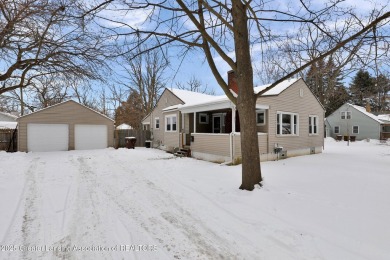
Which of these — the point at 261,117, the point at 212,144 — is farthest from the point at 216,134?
the point at 261,117

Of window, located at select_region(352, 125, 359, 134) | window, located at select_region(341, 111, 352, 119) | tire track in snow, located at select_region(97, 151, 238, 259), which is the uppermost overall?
window, located at select_region(341, 111, 352, 119)

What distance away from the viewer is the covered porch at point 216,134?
34.6 ft

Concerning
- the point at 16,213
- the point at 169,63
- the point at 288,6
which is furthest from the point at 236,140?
the point at 16,213

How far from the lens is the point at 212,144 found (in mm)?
11859

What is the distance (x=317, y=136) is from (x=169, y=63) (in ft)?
43.5

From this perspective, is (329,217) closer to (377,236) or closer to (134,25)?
(377,236)

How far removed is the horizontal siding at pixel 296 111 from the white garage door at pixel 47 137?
14913mm

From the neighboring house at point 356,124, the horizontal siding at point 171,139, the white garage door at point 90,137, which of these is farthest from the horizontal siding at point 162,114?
the neighboring house at point 356,124

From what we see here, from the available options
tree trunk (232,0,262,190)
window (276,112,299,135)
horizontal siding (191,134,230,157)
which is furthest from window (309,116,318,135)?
tree trunk (232,0,262,190)

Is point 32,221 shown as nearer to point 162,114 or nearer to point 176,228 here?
point 176,228

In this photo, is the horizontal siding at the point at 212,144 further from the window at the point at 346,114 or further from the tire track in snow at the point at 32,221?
the window at the point at 346,114

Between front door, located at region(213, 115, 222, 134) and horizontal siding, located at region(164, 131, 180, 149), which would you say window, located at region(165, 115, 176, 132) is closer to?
horizontal siding, located at region(164, 131, 180, 149)

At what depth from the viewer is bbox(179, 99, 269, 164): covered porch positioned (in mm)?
10539

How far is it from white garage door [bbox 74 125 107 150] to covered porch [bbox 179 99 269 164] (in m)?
8.01
